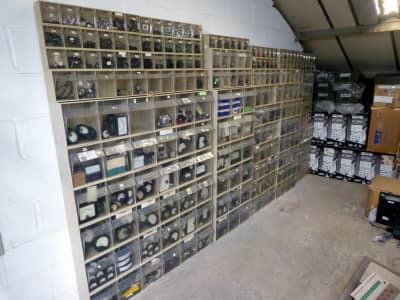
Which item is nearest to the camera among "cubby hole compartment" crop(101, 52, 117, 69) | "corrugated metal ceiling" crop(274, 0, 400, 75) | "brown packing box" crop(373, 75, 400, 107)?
"cubby hole compartment" crop(101, 52, 117, 69)

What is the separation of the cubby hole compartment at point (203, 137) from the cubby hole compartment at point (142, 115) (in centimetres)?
48

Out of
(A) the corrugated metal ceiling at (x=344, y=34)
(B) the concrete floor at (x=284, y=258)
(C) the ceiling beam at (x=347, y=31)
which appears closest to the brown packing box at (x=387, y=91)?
(A) the corrugated metal ceiling at (x=344, y=34)

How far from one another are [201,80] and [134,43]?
69 cm

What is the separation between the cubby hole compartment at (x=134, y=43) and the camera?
5.69 ft

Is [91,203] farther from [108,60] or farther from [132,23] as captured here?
[132,23]

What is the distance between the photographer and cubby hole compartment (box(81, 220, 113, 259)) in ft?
5.68

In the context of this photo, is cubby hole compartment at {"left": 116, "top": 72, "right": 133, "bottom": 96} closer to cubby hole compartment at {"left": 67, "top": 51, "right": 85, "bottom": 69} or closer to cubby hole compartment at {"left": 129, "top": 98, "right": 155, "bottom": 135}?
cubby hole compartment at {"left": 129, "top": 98, "right": 155, "bottom": 135}

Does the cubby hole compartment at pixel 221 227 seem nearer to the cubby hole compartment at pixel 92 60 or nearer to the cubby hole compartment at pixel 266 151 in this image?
the cubby hole compartment at pixel 266 151

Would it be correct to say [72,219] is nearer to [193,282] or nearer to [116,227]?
[116,227]

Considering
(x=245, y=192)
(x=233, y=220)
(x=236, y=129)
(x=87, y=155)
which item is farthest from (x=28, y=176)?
(x=245, y=192)

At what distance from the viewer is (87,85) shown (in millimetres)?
1577

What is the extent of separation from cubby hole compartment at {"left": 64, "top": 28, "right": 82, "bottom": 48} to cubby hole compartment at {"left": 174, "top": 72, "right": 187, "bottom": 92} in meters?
0.74

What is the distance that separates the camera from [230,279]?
7.22 feet


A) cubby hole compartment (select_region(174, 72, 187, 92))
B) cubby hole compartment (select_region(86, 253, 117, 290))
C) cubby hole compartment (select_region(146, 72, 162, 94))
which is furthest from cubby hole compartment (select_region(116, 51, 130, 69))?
cubby hole compartment (select_region(86, 253, 117, 290))
